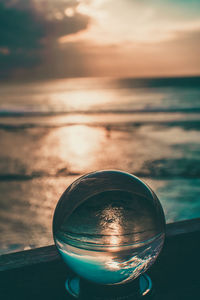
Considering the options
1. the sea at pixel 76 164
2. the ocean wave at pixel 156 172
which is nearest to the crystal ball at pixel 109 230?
the sea at pixel 76 164

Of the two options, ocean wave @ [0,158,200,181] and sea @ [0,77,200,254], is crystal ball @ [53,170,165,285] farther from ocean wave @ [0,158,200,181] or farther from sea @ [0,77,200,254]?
ocean wave @ [0,158,200,181]

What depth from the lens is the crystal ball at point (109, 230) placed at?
3.22 ft

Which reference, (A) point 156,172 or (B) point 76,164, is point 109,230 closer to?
(A) point 156,172

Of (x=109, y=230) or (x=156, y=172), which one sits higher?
(x=109, y=230)

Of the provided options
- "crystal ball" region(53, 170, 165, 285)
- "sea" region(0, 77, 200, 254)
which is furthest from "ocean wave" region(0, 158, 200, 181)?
"crystal ball" region(53, 170, 165, 285)

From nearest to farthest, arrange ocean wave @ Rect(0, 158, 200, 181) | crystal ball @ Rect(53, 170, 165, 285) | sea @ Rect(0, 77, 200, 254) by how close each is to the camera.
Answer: crystal ball @ Rect(53, 170, 165, 285)
sea @ Rect(0, 77, 200, 254)
ocean wave @ Rect(0, 158, 200, 181)

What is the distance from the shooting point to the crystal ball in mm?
982

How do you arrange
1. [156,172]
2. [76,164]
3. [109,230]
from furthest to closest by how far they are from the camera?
1. [76,164]
2. [156,172]
3. [109,230]

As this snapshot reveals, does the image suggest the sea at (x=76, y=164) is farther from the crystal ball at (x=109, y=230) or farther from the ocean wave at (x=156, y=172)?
the crystal ball at (x=109, y=230)

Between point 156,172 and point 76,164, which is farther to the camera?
point 76,164

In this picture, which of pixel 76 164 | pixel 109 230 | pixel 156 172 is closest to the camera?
Result: pixel 109 230

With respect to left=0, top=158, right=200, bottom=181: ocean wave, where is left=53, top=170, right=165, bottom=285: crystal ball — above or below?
above

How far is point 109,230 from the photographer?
98cm

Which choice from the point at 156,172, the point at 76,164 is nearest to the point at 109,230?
the point at 156,172
